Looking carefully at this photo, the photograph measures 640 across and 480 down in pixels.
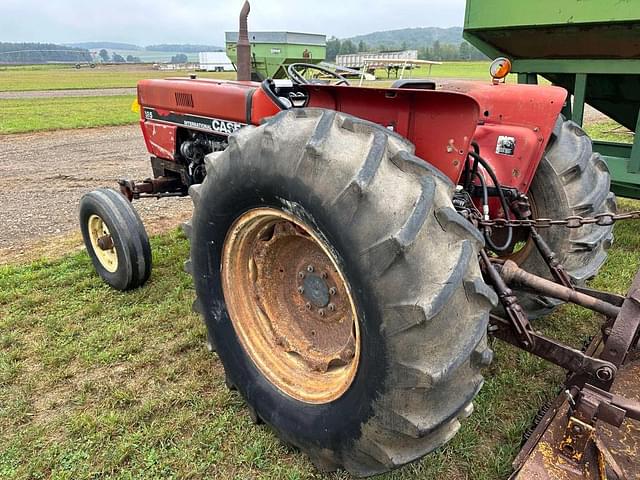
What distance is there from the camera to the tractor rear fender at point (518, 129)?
2369mm

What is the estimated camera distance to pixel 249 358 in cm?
217

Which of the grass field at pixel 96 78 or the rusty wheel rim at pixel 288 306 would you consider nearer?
the rusty wheel rim at pixel 288 306

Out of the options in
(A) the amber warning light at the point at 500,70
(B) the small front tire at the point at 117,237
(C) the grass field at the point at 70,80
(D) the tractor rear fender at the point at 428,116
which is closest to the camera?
(D) the tractor rear fender at the point at 428,116

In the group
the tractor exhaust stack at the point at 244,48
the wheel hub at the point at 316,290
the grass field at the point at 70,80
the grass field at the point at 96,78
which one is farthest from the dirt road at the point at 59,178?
the grass field at the point at 70,80

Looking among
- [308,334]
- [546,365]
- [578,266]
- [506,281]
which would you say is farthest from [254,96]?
[546,365]

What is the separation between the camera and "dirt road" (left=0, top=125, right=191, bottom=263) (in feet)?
16.8

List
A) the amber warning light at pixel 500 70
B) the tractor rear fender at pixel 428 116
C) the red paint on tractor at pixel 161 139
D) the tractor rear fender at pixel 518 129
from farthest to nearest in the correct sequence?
the red paint on tractor at pixel 161 139, the amber warning light at pixel 500 70, the tractor rear fender at pixel 518 129, the tractor rear fender at pixel 428 116

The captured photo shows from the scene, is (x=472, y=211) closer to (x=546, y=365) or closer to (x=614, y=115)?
(x=546, y=365)

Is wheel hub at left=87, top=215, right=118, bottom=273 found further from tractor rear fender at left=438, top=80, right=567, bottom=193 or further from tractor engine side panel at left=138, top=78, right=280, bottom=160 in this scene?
tractor rear fender at left=438, top=80, right=567, bottom=193

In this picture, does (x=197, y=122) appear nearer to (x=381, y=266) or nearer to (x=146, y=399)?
(x=146, y=399)

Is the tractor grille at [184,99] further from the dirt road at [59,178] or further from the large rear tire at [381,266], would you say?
the large rear tire at [381,266]

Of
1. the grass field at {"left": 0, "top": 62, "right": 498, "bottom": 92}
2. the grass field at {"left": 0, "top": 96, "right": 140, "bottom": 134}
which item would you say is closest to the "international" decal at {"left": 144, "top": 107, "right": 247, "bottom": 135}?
the grass field at {"left": 0, "top": 96, "right": 140, "bottom": 134}

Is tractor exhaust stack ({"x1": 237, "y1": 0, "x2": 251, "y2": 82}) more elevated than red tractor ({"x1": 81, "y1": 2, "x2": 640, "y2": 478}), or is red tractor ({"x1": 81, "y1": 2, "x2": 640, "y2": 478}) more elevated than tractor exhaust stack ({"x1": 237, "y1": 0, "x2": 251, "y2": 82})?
tractor exhaust stack ({"x1": 237, "y1": 0, "x2": 251, "y2": 82})

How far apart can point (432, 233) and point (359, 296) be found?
276 mm
